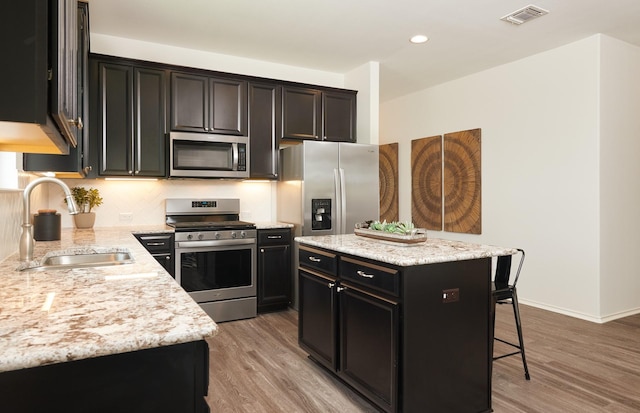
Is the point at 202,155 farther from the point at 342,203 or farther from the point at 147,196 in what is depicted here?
the point at 342,203

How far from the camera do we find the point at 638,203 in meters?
4.40

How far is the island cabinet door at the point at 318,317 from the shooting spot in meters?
2.69

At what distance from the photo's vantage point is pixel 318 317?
2.86 meters

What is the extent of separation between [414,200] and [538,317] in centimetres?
240

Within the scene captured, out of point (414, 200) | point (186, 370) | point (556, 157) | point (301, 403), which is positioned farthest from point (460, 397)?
point (414, 200)

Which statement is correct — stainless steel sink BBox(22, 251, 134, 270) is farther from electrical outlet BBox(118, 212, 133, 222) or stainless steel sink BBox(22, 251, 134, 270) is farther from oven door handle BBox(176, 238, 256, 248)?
electrical outlet BBox(118, 212, 133, 222)

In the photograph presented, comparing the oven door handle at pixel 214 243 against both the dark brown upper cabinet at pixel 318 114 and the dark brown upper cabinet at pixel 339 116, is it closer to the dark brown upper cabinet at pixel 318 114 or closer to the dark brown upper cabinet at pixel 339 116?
the dark brown upper cabinet at pixel 318 114

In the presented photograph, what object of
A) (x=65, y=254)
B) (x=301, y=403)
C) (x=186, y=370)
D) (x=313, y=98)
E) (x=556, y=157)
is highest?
(x=313, y=98)

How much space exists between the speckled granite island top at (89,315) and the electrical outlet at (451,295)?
136 centimetres

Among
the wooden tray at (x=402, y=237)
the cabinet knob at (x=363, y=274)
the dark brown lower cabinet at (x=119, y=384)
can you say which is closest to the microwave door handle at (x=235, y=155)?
the wooden tray at (x=402, y=237)

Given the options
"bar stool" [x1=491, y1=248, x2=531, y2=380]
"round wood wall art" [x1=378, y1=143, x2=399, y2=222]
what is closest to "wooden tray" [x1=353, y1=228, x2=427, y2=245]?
"bar stool" [x1=491, y1=248, x2=531, y2=380]

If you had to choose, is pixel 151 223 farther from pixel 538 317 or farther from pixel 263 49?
pixel 538 317

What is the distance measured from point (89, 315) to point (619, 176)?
4.74 metres

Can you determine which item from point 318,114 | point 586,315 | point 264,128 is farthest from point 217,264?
point 586,315
